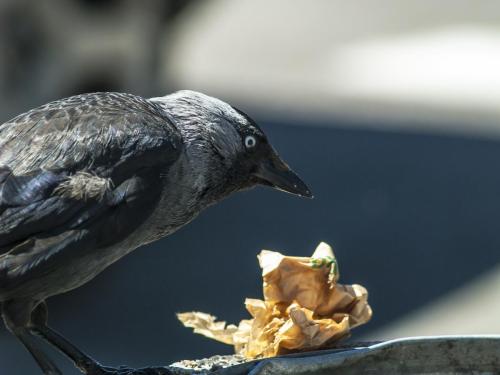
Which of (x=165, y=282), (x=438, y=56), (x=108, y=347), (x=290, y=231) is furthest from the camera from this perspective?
(x=438, y=56)

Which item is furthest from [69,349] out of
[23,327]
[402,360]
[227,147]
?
[402,360]

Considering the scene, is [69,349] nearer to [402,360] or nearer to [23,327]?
[23,327]

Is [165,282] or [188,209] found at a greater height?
[188,209]

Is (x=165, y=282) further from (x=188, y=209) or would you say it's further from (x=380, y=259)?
(x=188, y=209)

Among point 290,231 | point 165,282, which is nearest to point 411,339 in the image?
point 165,282

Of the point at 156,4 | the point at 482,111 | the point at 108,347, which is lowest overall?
the point at 108,347

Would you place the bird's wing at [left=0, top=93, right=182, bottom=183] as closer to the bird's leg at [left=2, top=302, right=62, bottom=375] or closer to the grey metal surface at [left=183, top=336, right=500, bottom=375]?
the bird's leg at [left=2, top=302, right=62, bottom=375]

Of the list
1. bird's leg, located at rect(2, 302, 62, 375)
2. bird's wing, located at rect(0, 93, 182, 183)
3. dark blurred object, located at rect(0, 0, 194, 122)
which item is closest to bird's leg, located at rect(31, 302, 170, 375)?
bird's leg, located at rect(2, 302, 62, 375)
